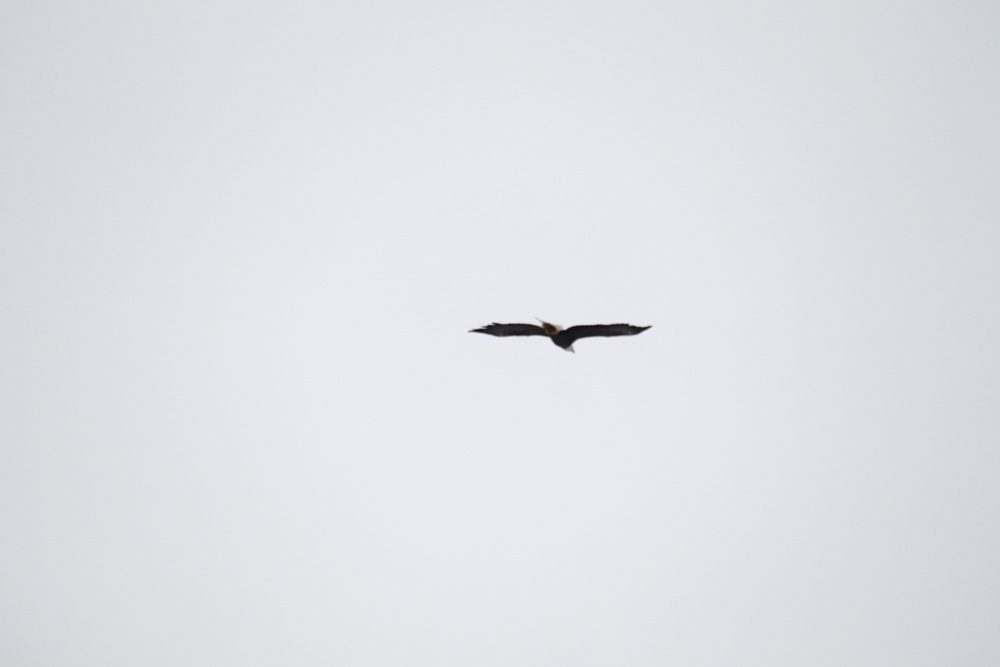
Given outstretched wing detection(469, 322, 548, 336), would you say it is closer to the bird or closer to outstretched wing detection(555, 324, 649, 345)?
the bird

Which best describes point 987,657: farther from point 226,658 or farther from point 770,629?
point 226,658

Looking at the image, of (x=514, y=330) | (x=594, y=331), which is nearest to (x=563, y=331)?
(x=594, y=331)

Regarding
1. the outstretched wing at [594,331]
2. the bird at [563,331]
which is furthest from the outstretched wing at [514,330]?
the outstretched wing at [594,331]

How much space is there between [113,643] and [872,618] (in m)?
128

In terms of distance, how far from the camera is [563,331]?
20281mm

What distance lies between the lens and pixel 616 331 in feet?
65.5

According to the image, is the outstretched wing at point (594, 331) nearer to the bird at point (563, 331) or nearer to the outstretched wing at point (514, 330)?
the bird at point (563, 331)

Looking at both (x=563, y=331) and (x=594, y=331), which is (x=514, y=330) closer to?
(x=563, y=331)

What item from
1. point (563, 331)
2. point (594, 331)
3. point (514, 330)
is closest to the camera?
point (594, 331)

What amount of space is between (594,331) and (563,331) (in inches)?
24.4

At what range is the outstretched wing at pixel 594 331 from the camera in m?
19.7

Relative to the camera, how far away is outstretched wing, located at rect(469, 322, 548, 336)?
20.5m

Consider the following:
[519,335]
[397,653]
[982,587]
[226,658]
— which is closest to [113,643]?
[226,658]

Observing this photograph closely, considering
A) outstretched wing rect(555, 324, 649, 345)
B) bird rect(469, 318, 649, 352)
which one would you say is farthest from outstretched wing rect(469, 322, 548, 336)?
outstretched wing rect(555, 324, 649, 345)
